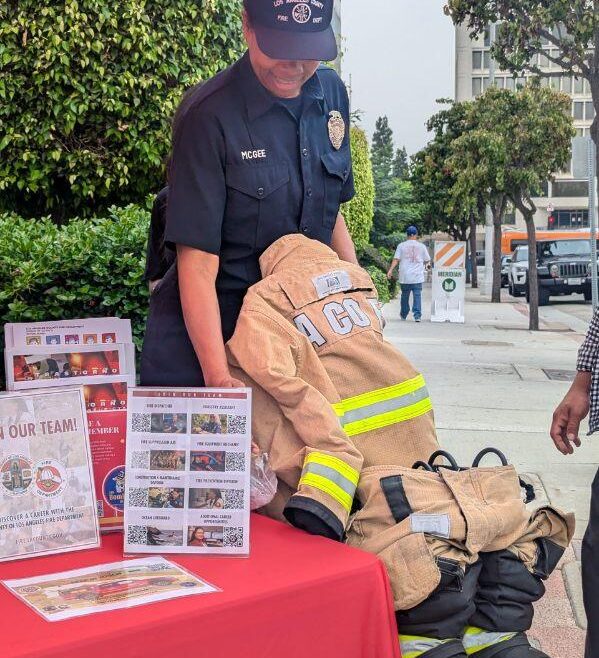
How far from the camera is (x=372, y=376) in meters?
2.82

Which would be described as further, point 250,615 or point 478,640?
point 478,640

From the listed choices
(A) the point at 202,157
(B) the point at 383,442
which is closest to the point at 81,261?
(A) the point at 202,157

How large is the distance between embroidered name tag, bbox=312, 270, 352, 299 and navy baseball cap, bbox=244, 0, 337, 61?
593mm

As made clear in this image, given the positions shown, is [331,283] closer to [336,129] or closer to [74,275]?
[336,129]

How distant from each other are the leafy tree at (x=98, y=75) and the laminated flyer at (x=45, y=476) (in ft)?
12.7

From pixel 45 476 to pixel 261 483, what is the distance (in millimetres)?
540

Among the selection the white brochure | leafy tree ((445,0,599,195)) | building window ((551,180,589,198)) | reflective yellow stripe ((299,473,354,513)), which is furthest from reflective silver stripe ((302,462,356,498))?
building window ((551,180,589,198))

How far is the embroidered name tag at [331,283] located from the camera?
2857mm

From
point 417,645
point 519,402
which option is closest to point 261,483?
point 417,645

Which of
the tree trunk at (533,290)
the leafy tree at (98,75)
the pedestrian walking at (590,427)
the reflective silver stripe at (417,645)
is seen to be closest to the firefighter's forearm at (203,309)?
the reflective silver stripe at (417,645)

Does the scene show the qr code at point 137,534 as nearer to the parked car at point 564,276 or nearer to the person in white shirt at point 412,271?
the person in white shirt at point 412,271

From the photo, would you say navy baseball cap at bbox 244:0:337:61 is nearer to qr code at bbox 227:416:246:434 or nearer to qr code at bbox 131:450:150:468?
qr code at bbox 227:416:246:434

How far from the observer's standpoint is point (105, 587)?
2215 millimetres

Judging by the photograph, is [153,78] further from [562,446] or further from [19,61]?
[562,446]
